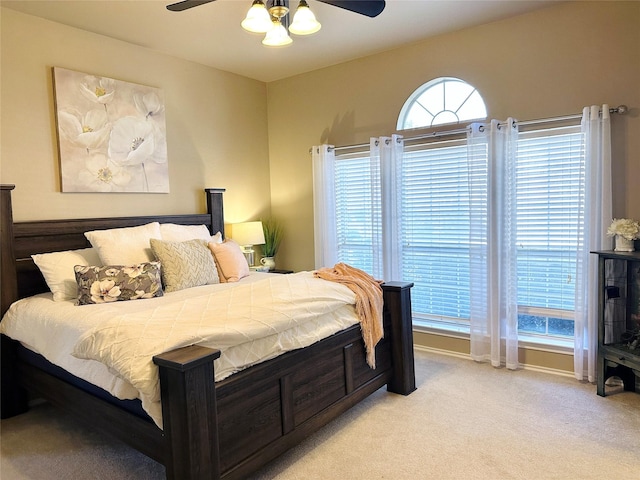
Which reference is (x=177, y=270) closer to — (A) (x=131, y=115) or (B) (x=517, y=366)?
(A) (x=131, y=115)

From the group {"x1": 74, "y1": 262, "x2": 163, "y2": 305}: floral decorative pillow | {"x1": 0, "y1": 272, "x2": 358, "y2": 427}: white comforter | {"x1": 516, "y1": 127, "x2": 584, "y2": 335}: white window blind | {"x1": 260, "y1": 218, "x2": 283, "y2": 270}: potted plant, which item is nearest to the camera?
{"x1": 0, "y1": 272, "x2": 358, "y2": 427}: white comforter

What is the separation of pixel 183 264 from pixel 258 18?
1.71m

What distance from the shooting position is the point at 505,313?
11.5 ft

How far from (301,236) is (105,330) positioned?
117 inches

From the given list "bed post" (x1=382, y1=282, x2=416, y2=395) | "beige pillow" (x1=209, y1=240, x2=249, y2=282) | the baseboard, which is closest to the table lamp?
"beige pillow" (x1=209, y1=240, x2=249, y2=282)

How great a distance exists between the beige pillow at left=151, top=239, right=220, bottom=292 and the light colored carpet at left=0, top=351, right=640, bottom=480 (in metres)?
1.06

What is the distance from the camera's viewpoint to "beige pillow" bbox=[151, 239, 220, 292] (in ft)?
10.2

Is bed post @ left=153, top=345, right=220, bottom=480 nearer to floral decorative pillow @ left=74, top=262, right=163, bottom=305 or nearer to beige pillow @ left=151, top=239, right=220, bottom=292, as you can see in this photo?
floral decorative pillow @ left=74, top=262, right=163, bottom=305

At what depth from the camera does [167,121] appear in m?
3.98

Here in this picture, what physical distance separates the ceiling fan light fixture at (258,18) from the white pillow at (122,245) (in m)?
1.75

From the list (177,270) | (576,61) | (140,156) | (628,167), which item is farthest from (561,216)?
(140,156)

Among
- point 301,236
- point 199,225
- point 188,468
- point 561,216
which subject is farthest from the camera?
point 301,236

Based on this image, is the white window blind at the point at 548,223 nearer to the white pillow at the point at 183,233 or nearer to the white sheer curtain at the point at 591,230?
the white sheer curtain at the point at 591,230

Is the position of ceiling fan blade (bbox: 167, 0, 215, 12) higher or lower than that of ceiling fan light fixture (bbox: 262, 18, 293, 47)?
higher
